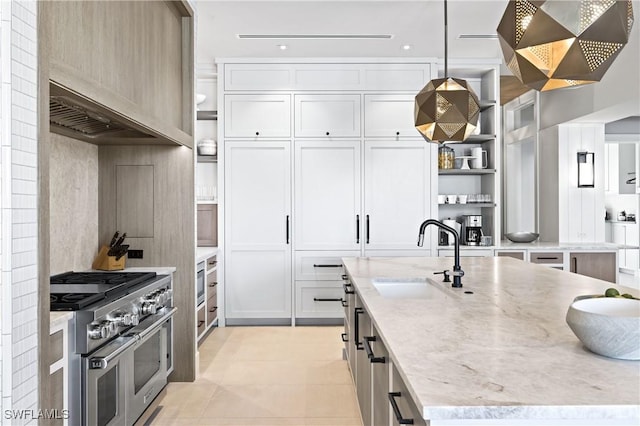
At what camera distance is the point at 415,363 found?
3.77 feet

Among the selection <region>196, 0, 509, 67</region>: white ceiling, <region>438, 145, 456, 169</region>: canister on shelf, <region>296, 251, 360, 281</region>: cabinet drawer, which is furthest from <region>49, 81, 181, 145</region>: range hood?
<region>438, 145, 456, 169</region>: canister on shelf

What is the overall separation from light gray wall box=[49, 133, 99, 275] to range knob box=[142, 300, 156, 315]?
0.57m

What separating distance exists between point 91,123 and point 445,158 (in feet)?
11.9

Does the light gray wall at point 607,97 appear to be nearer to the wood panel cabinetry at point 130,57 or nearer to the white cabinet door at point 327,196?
the white cabinet door at point 327,196

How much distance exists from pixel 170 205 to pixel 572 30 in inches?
104

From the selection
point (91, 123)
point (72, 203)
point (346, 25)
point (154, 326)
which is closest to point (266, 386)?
point (154, 326)

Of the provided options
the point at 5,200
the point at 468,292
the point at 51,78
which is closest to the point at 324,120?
the point at 468,292

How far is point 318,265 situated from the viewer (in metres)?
5.03

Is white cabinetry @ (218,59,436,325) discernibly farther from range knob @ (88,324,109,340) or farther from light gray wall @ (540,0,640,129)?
range knob @ (88,324,109,340)

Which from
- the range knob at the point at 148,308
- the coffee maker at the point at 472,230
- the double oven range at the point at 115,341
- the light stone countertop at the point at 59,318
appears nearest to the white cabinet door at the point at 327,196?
the coffee maker at the point at 472,230

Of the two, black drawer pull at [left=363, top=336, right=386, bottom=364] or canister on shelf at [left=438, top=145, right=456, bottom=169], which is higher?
canister on shelf at [left=438, top=145, right=456, bottom=169]

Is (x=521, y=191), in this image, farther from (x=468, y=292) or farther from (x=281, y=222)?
(x=468, y=292)

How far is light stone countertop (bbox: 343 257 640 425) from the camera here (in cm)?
90

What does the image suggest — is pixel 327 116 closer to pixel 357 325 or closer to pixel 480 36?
pixel 480 36
